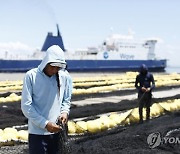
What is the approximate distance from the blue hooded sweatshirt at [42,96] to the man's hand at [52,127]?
0.11ft

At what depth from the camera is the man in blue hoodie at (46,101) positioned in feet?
9.59

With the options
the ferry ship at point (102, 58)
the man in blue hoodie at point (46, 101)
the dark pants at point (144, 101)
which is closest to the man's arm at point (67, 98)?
the man in blue hoodie at point (46, 101)

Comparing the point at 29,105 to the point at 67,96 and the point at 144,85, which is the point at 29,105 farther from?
the point at 144,85

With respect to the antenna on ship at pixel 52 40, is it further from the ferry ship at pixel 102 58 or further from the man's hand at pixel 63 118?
the man's hand at pixel 63 118

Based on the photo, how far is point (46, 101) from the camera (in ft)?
9.85

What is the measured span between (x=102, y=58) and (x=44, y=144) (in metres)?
40.6

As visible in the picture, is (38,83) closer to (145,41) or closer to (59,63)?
(59,63)

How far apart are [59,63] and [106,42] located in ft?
143

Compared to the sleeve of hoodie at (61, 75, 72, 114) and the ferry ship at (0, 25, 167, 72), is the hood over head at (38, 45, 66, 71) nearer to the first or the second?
the sleeve of hoodie at (61, 75, 72, 114)

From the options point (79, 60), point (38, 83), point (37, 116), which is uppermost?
point (38, 83)

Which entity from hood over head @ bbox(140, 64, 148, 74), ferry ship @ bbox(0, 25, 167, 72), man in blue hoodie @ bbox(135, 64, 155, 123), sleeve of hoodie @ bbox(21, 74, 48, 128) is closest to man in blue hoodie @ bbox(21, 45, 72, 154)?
sleeve of hoodie @ bbox(21, 74, 48, 128)

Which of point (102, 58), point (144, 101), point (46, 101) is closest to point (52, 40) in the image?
point (102, 58)

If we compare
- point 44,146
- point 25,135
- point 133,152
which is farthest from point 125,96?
point 44,146

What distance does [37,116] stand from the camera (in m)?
2.91
